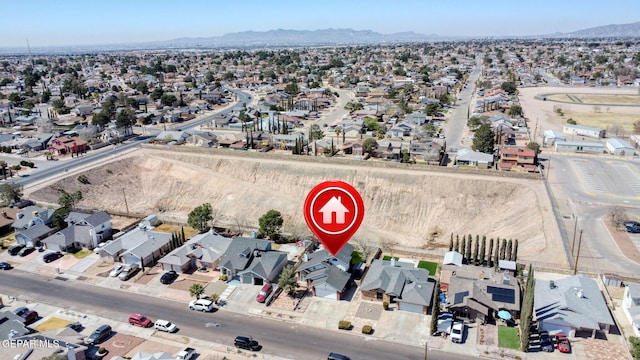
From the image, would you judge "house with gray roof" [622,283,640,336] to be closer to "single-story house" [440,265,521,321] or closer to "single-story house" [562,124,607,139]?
"single-story house" [440,265,521,321]

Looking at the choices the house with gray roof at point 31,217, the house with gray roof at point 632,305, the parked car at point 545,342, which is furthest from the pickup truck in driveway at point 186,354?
the house with gray roof at point 632,305

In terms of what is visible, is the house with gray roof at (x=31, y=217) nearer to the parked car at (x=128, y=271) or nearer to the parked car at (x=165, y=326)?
the parked car at (x=128, y=271)

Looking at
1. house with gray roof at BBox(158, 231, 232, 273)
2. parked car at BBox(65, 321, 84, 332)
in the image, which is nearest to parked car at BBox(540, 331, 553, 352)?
house with gray roof at BBox(158, 231, 232, 273)

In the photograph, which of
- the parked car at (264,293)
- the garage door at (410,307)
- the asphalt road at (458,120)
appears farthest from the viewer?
the asphalt road at (458,120)

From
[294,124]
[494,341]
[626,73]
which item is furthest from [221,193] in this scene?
[626,73]

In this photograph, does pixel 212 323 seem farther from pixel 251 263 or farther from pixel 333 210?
pixel 333 210

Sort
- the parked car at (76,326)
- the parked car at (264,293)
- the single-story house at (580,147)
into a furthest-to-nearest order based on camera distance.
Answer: the single-story house at (580,147) < the parked car at (264,293) < the parked car at (76,326)

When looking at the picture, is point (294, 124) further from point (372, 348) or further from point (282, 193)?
point (372, 348)
